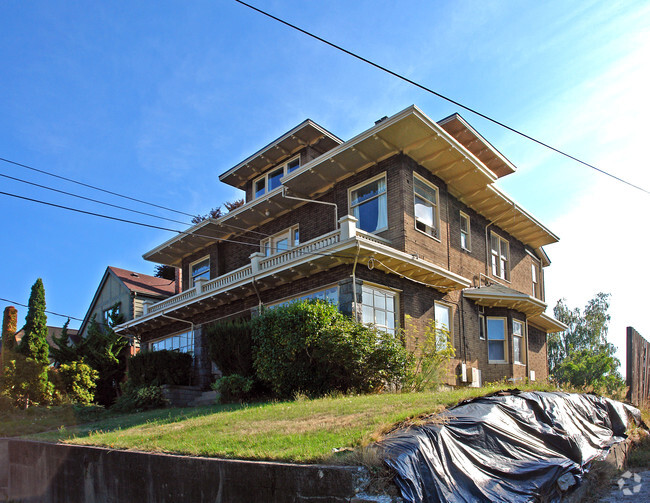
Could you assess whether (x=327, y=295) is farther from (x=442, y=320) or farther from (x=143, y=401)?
(x=143, y=401)

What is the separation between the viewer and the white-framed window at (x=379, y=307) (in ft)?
50.8

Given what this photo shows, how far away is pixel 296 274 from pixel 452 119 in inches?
302

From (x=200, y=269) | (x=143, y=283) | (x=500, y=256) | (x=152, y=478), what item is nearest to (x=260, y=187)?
(x=200, y=269)

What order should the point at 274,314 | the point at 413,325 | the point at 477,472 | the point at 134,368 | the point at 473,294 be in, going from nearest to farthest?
the point at 477,472
the point at 274,314
the point at 413,325
the point at 473,294
the point at 134,368

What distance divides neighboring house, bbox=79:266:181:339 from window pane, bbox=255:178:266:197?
8.64 metres

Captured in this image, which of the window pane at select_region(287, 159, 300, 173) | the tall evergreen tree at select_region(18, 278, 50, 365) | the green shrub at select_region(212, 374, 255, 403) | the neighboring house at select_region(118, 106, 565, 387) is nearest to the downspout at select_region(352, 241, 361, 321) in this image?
the neighboring house at select_region(118, 106, 565, 387)

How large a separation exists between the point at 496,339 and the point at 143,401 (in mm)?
12181

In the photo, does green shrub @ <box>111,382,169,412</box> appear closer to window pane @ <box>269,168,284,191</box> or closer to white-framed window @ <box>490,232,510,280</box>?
window pane @ <box>269,168,284,191</box>

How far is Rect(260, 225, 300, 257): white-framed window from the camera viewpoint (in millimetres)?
20297

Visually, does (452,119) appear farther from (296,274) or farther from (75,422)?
(75,422)

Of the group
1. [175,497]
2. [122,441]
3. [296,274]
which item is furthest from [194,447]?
[296,274]

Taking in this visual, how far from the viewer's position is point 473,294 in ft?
62.7

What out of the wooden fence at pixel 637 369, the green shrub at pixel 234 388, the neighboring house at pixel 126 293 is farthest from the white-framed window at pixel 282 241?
the wooden fence at pixel 637 369

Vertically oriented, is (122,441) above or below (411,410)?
below
